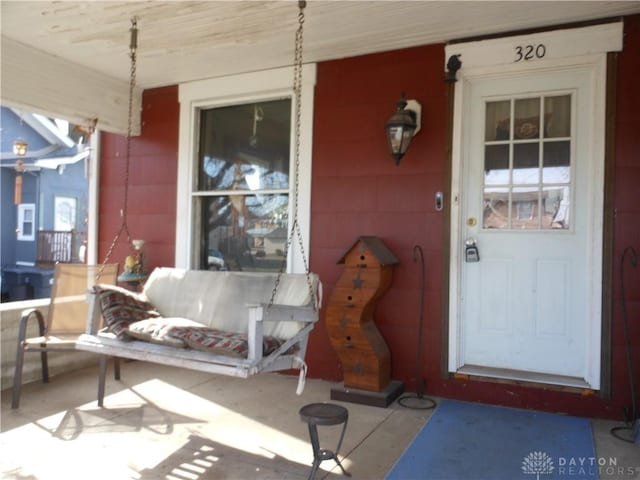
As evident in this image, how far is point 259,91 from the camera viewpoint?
13.9 feet

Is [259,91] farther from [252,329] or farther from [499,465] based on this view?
[499,465]

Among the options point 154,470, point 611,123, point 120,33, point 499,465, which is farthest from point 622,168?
point 120,33

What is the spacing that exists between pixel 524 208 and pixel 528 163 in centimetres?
30

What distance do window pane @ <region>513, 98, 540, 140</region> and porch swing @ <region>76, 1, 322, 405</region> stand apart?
151cm

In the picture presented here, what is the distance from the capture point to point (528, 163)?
3.40 metres

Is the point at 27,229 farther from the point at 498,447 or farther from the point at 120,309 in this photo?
the point at 498,447

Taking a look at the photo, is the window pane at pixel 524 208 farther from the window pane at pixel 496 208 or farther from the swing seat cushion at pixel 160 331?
the swing seat cushion at pixel 160 331

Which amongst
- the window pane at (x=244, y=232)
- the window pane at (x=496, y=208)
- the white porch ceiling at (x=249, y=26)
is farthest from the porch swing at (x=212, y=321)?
the window pane at (x=496, y=208)

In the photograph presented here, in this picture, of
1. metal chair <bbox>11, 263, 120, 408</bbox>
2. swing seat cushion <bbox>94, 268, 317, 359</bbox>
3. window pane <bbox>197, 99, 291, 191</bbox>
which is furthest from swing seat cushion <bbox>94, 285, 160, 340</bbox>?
window pane <bbox>197, 99, 291, 191</bbox>

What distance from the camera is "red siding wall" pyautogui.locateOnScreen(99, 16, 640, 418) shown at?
3.09 m

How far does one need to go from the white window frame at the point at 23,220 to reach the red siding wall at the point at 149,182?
7.18 metres

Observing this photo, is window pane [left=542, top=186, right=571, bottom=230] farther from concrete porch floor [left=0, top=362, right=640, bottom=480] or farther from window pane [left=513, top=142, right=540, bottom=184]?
concrete porch floor [left=0, top=362, right=640, bottom=480]

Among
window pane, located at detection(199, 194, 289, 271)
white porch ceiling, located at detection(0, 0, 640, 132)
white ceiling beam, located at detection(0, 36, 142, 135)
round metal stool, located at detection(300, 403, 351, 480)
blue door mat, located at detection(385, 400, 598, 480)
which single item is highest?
white porch ceiling, located at detection(0, 0, 640, 132)

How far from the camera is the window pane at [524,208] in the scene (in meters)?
3.37
